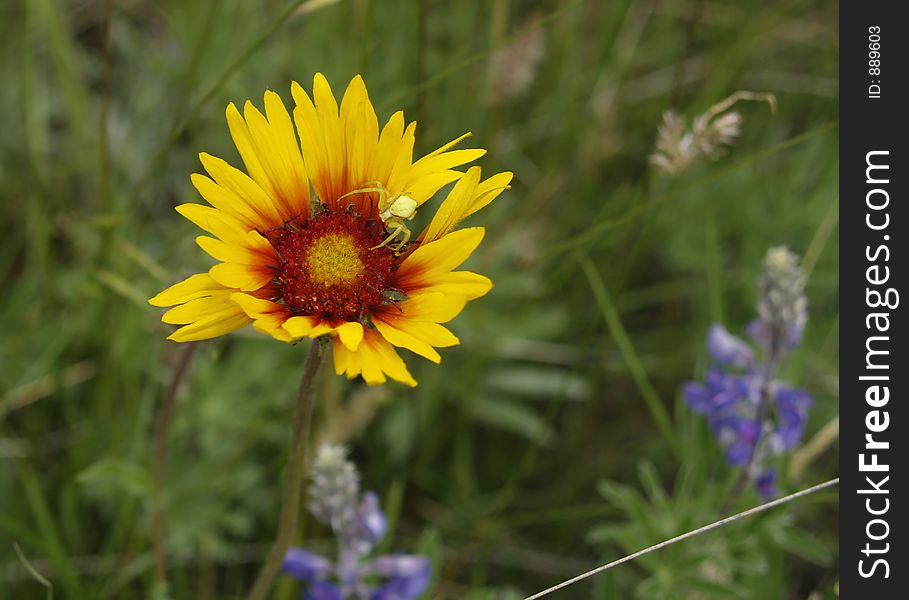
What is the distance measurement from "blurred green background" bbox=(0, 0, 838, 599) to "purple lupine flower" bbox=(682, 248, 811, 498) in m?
0.13

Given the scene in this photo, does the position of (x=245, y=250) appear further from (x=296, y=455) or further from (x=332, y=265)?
(x=296, y=455)

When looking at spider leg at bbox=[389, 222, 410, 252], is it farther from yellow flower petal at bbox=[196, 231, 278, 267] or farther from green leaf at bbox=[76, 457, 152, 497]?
green leaf at bbox=[76, 457, 152, 497]

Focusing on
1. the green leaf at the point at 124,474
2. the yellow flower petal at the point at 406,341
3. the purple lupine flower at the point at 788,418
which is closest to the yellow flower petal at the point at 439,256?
the yellow flower petal at the point at 406,341

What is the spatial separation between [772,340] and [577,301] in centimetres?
114

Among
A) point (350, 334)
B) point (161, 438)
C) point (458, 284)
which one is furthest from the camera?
point (161, 438)

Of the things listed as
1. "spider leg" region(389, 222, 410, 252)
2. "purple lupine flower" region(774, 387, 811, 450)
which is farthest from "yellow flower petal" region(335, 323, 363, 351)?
"purple lupine flower" region(774, 387, 811, 450)

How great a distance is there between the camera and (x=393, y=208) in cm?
167

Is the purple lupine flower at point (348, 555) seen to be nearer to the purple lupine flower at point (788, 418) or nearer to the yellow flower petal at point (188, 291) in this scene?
the yellow flower petal at point (188, 291)

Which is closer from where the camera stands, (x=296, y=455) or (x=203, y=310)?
(x=203, y=310)

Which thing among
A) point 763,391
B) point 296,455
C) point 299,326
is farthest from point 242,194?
point 763,391

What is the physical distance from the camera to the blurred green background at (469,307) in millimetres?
2656

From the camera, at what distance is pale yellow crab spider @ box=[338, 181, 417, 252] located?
1650 mm

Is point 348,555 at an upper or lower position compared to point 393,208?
lower

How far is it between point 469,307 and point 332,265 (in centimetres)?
162
